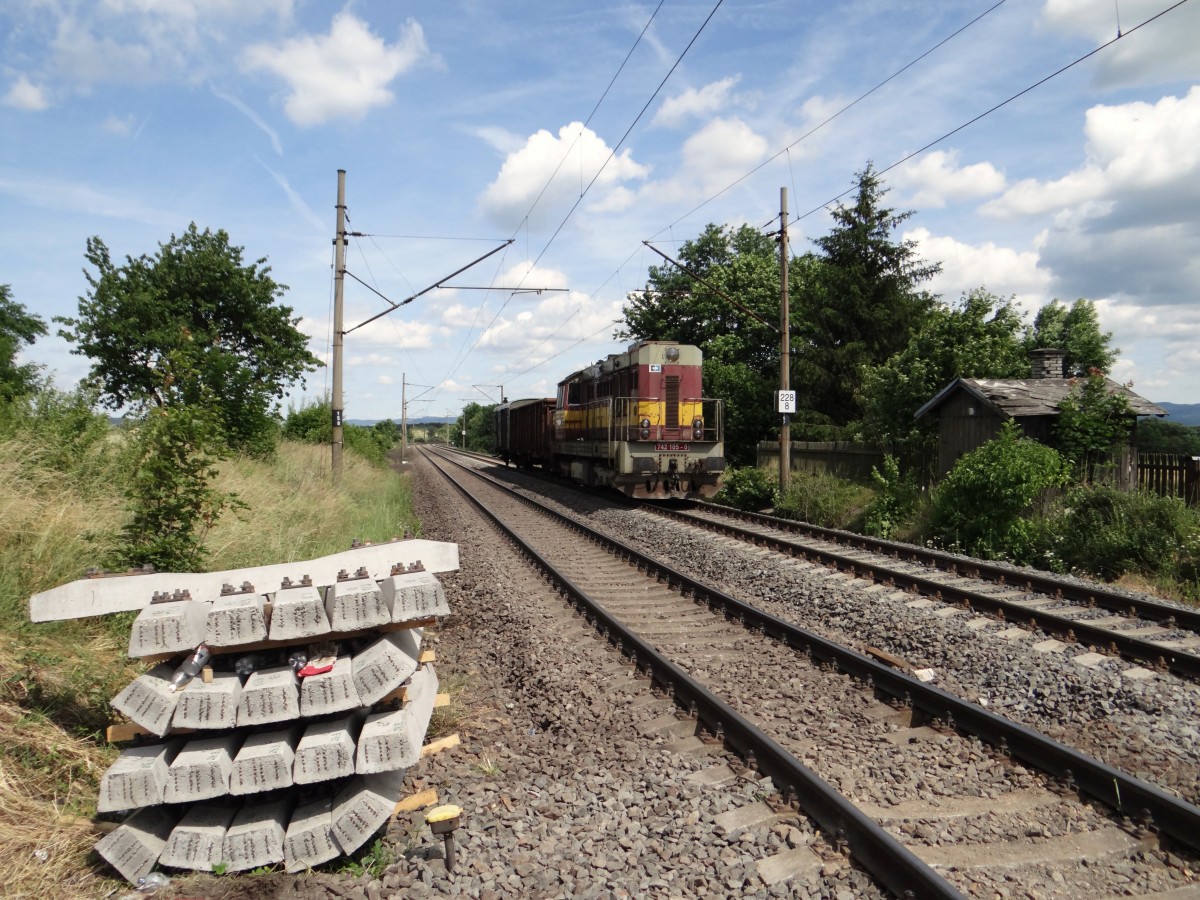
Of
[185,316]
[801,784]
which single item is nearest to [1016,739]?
[801,784]

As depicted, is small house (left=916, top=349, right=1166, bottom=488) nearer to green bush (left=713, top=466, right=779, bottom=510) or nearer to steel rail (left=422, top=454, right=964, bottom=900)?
green bush (left=713, top=466, right=779, bottom=510)

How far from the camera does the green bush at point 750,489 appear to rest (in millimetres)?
18984

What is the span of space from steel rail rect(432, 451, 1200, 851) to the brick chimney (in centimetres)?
1300

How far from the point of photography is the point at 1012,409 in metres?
13.8

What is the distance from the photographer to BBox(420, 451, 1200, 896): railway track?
3514 mm

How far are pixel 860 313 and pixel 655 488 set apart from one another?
1469 centimetres

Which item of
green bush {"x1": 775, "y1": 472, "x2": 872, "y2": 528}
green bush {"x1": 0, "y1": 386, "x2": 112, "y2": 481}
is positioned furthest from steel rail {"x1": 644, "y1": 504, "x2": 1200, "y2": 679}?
green bush {"x1": 0, "y1": 386, "x2": 112, "y2": 481}

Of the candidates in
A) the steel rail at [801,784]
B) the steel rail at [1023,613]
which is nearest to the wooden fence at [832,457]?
the steel rail at [1023,613]

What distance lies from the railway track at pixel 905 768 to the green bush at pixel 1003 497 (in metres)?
6.33

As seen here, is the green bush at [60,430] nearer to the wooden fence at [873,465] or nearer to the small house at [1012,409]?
the small house at [1012,409]

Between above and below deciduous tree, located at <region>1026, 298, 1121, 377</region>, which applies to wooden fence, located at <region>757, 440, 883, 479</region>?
below

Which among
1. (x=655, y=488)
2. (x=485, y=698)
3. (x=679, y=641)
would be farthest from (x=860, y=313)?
(x=485, y=698)

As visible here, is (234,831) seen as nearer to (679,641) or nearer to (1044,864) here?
(1044,864)

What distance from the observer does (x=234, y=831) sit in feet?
12.0
